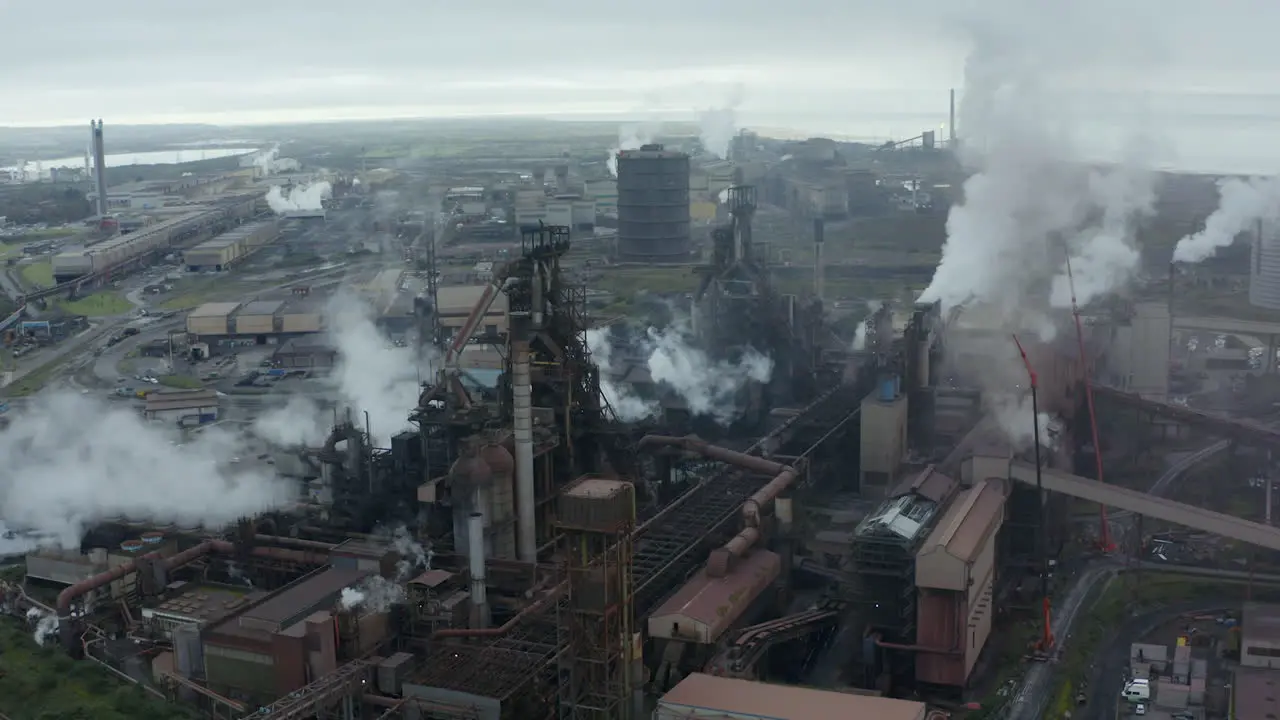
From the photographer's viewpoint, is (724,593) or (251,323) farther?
(251,323)

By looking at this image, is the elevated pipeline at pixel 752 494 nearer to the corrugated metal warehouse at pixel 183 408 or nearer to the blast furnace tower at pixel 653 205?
the corrugated metal warehouse at pixel 183 408

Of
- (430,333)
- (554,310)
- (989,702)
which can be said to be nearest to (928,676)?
(989,702)

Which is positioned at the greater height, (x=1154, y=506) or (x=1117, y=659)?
(x=1154, y=506)

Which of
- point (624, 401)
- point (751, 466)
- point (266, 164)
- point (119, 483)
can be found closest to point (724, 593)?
point (751, 466)

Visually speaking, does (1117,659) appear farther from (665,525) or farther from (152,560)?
(152,560)

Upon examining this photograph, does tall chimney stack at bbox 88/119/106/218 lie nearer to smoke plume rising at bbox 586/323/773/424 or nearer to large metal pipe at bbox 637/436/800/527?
smoke plume rising at bbox 586/323/773/424
